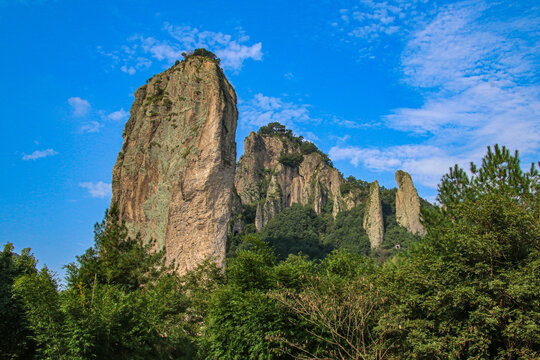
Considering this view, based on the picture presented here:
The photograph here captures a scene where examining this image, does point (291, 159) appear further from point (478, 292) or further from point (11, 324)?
point (478, 292)

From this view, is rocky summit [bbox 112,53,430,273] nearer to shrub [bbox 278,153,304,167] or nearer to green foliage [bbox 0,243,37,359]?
green foliage [bbox 0,243,37,359]

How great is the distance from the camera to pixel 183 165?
3497 centimetres

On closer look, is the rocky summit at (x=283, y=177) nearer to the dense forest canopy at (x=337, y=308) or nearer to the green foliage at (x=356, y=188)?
the green foliage at (x=356, y=188)

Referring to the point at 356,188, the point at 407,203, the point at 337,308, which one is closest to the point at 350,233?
the point at 407,203

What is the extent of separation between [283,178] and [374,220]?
1294 inches

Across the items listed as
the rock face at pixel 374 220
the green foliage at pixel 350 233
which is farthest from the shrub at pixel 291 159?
the rock face at pixel 374 220

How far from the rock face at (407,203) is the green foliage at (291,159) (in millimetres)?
36831

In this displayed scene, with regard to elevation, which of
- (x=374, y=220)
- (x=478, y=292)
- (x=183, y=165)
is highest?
(x=374, y=220)

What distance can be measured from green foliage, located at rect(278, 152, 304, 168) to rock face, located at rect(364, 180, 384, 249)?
105 ft

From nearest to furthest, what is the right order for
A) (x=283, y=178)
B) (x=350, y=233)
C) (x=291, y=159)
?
(x=350, y=233) < (x=283, y=178) < (x=291, y=159)

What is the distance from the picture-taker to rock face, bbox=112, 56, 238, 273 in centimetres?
3303

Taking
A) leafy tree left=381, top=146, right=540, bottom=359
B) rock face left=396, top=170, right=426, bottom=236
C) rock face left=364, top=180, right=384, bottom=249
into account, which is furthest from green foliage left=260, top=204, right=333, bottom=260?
leafy tree left=381, top=146, right=540, bottom=359

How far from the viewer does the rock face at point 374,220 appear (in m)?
89.1

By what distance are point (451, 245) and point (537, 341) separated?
19.7 feet
